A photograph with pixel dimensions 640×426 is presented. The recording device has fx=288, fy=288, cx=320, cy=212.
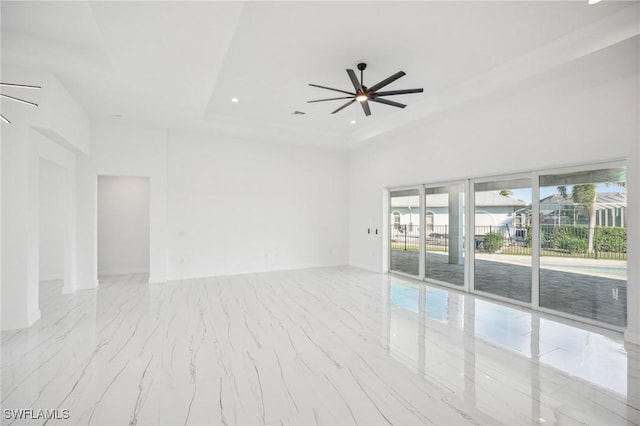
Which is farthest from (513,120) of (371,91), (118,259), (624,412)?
(118,259)

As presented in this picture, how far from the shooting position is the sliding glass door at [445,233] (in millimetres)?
5633

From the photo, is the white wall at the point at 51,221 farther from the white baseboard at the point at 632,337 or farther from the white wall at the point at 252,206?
the white baseboard at the point at 632,337

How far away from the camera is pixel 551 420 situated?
203 centimetres

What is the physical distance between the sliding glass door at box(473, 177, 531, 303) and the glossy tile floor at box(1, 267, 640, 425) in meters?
0.61

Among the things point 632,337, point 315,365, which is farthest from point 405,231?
point 315,365

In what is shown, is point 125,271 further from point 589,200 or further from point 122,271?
point 589,200

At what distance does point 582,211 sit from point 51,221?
9.50m

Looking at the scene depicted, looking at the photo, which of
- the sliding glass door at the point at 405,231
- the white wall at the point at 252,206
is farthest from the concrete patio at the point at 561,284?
→ the white wall at the point at 252,206

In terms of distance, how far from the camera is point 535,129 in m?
4.21

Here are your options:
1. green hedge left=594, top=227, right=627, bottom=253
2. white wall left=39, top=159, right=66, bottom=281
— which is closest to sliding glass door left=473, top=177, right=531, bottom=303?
→ green hedge left=594, top=227, right=627, bottom=253

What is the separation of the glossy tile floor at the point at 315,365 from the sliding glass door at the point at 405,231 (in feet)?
7.05

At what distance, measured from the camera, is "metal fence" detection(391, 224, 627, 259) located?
146 inches

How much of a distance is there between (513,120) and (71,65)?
6228 millimetres

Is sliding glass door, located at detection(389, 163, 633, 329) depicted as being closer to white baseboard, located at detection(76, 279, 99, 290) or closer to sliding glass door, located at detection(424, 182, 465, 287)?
sliding glass door, located at detection(424, 182, 465, 287)
